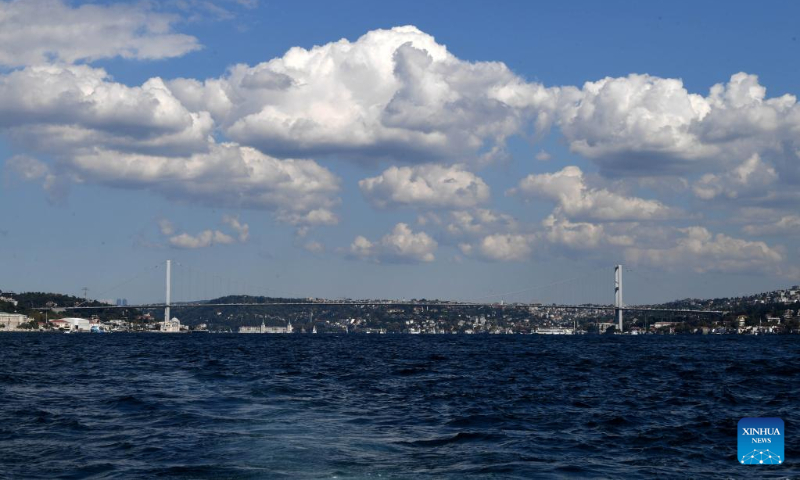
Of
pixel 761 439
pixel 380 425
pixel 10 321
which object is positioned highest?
pixel 761 439

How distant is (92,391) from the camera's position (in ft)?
87.5

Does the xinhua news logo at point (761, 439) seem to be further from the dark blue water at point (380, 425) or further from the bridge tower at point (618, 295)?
the bridge tower at point (618, 295)

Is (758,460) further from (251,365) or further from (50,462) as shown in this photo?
(251,365)

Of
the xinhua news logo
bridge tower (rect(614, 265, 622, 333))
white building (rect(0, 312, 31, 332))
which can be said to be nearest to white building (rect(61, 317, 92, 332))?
white building (rect(0, 312, 31, 332))

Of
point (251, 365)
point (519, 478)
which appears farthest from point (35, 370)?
point (519, 478)

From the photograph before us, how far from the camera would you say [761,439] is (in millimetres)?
11312

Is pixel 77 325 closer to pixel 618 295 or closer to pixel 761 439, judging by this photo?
pixel 618 295

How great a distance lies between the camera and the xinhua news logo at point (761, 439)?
10367 mm

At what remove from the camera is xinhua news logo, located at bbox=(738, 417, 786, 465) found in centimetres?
1037

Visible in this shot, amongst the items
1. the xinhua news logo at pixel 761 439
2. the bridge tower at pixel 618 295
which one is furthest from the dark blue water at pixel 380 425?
the bridge tower at pixel 618 295

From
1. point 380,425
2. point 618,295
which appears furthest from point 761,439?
point 618,295

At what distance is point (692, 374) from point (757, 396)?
10.8 metres

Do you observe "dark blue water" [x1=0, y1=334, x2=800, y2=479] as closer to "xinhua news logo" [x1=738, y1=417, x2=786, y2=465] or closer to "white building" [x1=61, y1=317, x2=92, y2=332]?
"xinhua news logo" [x1=738, y1=417, x2=786, y2=465]

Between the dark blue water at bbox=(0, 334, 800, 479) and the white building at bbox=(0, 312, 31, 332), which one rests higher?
the dark blue water at bbox=(0, 334, 800, 479)
